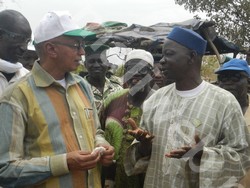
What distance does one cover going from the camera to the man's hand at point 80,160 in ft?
7.22

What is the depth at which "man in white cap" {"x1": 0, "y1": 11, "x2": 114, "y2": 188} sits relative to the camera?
2.20 m

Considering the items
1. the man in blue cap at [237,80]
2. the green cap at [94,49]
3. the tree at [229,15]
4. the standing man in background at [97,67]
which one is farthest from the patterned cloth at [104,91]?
the tree at [229,15]

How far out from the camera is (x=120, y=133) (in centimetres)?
336

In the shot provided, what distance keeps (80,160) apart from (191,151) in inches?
27.4

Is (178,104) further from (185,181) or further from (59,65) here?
(59,65)

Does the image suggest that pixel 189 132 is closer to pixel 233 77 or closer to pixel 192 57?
pixel 192 57

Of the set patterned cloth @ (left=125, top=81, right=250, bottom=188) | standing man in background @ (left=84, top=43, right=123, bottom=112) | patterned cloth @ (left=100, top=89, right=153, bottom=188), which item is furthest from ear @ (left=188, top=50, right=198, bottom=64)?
standing man in background @ (left=84, top=43, right=123, bottom=112)

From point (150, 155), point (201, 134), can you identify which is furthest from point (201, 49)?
point (150, 155)

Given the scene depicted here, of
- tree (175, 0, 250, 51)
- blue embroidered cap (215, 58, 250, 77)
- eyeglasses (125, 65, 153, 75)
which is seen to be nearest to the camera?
blue embroidered cap (215, 58, 250, 77)

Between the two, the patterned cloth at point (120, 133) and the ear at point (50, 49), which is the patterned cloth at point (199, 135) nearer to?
the patterned cloth at point (120, 133)

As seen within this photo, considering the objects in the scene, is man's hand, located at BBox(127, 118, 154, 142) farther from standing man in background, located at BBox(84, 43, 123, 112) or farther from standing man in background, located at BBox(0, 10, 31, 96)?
standing man in background, located at BBox(84, 43, 123, 112)

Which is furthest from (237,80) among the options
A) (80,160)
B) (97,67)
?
(80,160)

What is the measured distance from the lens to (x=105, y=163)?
2.43 metres

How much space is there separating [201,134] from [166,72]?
1.63 feet
